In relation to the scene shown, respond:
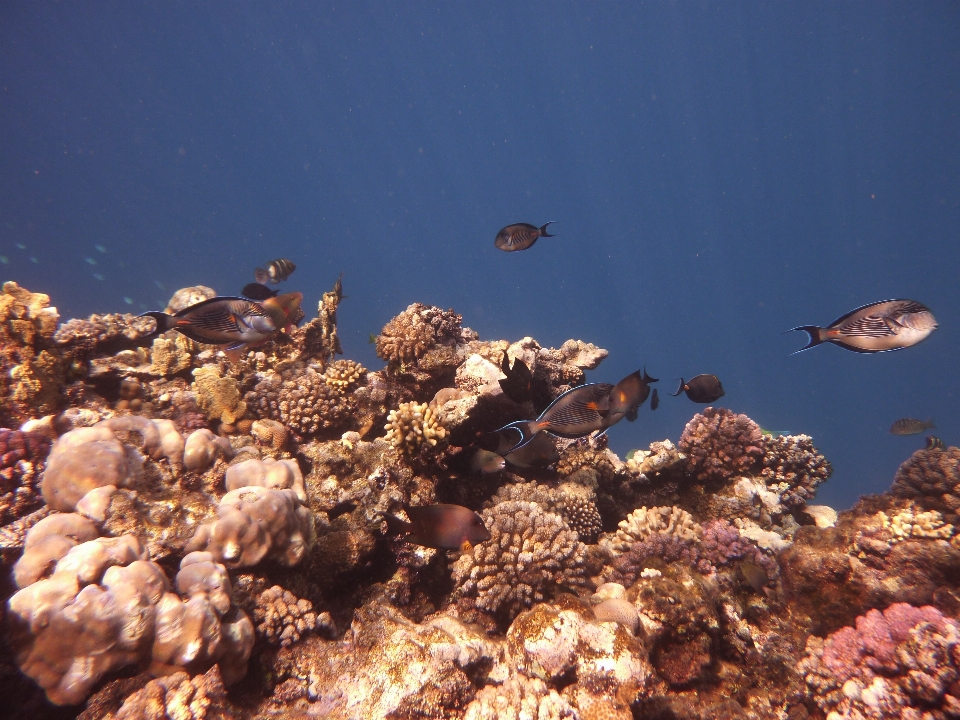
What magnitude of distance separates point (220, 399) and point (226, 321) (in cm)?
227

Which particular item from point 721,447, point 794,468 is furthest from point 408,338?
point 794,468

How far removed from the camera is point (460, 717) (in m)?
2.83

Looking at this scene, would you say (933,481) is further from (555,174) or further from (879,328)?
(555,174)

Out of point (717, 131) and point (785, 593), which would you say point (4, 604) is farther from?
point (717, 131)

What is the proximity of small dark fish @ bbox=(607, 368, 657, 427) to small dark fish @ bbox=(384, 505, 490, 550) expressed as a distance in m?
1.38

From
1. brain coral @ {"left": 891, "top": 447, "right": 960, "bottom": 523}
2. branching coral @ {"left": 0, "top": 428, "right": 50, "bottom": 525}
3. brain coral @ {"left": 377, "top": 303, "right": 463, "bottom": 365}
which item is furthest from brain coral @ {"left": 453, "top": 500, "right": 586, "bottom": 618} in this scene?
brain coral @ {"left": 891, "top": 447, "right": 960, "bottom": 523}

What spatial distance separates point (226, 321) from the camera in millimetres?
3422

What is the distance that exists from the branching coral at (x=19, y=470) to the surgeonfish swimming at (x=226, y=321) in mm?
1728

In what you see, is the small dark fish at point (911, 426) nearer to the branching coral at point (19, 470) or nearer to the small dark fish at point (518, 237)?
the small dark fish at point (518, 237)

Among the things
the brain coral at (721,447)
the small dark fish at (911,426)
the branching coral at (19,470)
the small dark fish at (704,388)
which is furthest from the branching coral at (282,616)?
the small dark fish at (911,426)

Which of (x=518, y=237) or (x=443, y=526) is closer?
(x=443, y=526)

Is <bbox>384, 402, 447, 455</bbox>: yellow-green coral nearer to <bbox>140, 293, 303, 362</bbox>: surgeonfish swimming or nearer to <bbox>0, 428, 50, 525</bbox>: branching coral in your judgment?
<bbox>140, 293, 303, 362</bbox>: surgeonfish swimming

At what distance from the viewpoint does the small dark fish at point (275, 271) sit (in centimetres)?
836

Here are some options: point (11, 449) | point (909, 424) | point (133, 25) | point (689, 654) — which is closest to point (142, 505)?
point (11, 449)
